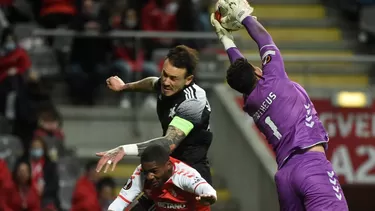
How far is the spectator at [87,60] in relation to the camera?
1473cm

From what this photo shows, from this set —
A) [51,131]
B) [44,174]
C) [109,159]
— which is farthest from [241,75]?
[51,131]

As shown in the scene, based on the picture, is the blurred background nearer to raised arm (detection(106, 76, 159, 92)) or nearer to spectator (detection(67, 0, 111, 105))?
spectator (detection(67, 0, 111, 105))

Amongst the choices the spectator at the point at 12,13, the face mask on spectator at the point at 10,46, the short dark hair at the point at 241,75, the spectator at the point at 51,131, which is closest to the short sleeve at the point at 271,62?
the short dark hair at the point at 241,75

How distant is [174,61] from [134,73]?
5.98m

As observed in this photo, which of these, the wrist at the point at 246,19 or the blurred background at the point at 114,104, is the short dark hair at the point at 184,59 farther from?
the blurred background at the point at 114,104

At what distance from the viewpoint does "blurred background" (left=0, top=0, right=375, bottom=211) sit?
12.9 metres

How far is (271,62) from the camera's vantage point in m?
8.48

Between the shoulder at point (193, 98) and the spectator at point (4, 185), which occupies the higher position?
the shoulder at point (193, 98)

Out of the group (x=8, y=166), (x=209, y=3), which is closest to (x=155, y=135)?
(x=8, y=166)

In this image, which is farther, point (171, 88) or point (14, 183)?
point (14, 183)

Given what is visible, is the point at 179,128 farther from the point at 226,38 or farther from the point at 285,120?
the point at 226,38

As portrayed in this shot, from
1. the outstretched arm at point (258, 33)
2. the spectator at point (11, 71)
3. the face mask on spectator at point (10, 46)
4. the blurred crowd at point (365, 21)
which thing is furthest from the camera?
the blurred crowd at point (365, 21)

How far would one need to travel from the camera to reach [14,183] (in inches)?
500

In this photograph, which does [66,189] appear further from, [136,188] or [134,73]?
[136,188]
